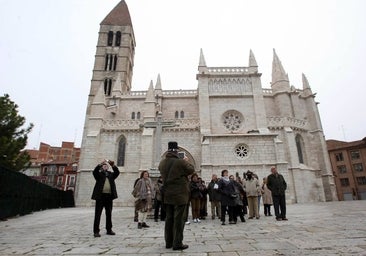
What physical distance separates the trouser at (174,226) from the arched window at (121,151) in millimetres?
19004

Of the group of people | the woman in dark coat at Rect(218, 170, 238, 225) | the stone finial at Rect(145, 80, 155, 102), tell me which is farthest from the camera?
the stone finial at Rect(145, 80, 155, 102)

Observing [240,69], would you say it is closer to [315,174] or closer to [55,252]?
[315,174]

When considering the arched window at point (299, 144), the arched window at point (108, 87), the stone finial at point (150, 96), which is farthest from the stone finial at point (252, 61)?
the arched window at point (108, 87)

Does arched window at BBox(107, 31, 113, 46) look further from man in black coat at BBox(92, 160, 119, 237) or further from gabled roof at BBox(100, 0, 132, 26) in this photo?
man in black coat at BBox(92, 160, 119, 237)

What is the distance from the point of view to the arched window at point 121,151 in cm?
2189

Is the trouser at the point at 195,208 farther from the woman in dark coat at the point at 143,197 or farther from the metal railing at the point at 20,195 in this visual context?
the metal railing at the point at 20,195

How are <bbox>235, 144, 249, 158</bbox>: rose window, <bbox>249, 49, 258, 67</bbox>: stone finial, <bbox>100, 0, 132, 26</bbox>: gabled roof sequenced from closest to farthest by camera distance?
1. <bbox>235, 144, 249, 158</bbox>: rose window
2. <bbox>249, 49, 258, 67</bbox>: stone finial
3. <bbox>100, 0, 132, 26</bbox>: gabled roof

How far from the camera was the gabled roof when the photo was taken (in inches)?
1483

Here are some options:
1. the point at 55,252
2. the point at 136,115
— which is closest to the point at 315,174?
the point at 136,115

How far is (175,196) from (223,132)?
775 inches

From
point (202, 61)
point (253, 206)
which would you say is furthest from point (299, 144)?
point (253, 206)

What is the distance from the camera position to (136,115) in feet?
88.0

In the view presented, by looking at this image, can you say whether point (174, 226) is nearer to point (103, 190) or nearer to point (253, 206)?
point (103, 190)

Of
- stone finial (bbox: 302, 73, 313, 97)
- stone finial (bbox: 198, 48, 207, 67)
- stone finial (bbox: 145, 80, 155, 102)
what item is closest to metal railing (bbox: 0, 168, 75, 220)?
stone finial (bbox: 145, 80, 155, 102)
